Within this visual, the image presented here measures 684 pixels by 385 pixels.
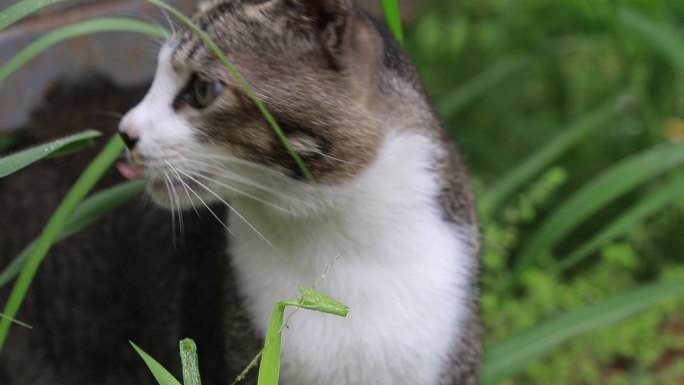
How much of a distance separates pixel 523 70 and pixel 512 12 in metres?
0.21

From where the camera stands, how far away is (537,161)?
2.79m

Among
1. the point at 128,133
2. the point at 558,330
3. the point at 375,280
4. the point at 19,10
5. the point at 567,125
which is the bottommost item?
the point at 558,330

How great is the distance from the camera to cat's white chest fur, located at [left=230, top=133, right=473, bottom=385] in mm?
1859

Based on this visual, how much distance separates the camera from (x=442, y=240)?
6.33ft

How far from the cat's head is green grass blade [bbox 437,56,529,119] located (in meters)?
1.37

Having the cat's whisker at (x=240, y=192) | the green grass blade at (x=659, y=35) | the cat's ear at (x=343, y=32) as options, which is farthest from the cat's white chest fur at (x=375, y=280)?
the green grass blade at (x=659, y=35)

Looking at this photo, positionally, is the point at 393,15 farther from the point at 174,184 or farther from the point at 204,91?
the point at 174,184

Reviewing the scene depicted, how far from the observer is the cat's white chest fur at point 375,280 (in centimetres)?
186

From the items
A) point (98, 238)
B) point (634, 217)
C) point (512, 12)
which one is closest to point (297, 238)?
point (98, 238)

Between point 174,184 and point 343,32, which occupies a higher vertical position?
point 343,32

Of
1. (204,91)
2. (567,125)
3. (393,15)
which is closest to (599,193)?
(567,125)

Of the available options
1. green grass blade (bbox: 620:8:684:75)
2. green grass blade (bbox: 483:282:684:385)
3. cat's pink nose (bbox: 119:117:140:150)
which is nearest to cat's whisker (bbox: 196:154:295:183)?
cat's pink nose (bbox: 119:117:140:150)

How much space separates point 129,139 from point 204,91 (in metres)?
0.15

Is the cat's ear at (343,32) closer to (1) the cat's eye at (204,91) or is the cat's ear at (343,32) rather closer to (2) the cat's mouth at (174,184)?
(1) the cat's eye at (204,91)
